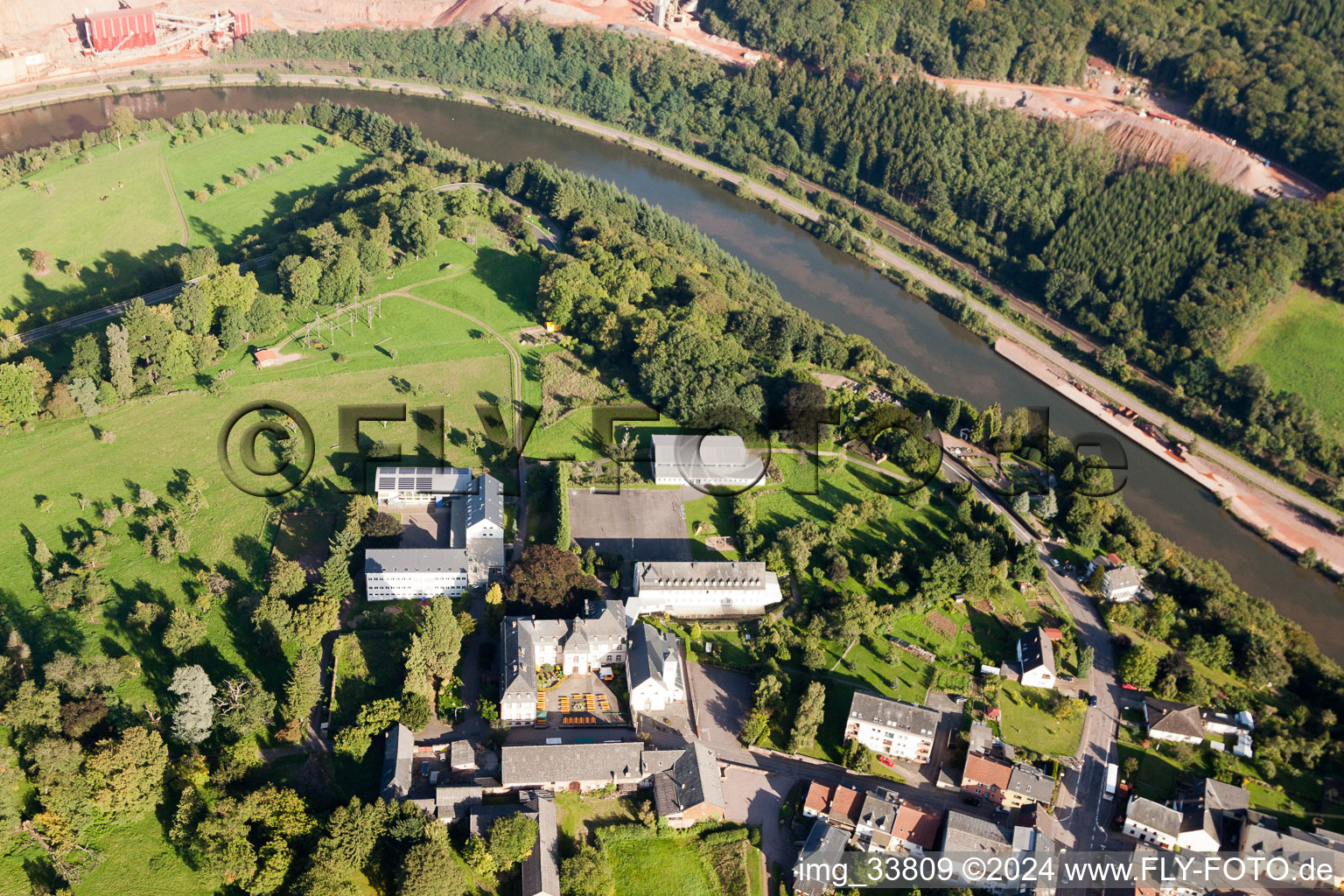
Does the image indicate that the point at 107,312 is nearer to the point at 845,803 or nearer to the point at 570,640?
the point at 570,640

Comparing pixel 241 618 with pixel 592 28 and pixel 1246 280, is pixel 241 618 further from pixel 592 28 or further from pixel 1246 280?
pixel 592 28

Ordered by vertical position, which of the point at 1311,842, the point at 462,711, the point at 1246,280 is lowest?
the point at 462,711

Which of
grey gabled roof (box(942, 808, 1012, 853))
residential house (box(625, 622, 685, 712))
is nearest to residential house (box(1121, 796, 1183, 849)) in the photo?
grey gabled roof (box(942, 808, 1012, 853))

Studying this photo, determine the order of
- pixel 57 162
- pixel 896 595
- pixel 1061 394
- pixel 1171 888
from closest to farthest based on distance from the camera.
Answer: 1. pixel 1171 888
2. pixel 896 595
3. pixel 1061 394
4. pixel 57 162

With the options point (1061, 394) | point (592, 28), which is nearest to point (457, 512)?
point (1061, 394)

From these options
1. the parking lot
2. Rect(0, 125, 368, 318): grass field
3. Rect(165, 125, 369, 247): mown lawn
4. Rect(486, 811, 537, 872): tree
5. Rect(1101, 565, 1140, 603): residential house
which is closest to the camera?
Rect(486, 811, 537, 872): tree

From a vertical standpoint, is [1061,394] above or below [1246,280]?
below

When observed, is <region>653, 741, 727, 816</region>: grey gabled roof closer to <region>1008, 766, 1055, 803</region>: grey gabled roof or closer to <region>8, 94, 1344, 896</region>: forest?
<region>8, 94, 1344, 896</region>: forest

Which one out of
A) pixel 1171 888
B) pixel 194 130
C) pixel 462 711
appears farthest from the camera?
pixel 194 130
